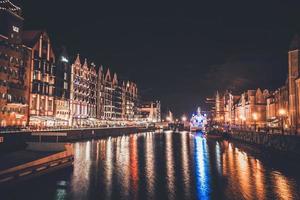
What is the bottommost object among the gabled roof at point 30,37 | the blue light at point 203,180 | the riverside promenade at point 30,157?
the blue light at point 203,180

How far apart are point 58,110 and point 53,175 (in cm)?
8046

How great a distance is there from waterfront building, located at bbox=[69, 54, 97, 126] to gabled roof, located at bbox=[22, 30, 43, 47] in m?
26.6

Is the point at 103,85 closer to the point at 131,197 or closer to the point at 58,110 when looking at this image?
the point at 58,110

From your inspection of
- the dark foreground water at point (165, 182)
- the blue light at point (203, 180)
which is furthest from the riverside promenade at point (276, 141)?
the blue light at point (203, 180)

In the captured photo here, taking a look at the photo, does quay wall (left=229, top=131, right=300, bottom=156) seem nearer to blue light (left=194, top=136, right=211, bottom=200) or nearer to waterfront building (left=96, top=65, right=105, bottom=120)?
blue light (left=194, top=136, right=211, bottom=200)

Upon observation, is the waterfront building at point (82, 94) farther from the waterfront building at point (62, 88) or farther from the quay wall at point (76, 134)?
the quay wall at point (76, 134)

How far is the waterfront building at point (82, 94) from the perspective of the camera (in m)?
126

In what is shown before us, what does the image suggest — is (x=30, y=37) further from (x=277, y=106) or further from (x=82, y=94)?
(x=277, y=106)

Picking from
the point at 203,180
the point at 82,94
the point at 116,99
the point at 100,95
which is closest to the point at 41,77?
the point at 82,94

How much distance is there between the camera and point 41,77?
102m

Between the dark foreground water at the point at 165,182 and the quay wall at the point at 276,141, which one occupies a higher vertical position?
the quay wall at the point at 276,141

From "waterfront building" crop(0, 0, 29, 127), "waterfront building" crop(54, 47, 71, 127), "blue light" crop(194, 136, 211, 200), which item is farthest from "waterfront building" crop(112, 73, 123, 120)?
"blue light" crop(194, 136, 211, 200)

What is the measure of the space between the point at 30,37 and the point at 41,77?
12893mm

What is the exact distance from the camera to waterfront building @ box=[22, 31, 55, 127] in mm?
97250
